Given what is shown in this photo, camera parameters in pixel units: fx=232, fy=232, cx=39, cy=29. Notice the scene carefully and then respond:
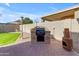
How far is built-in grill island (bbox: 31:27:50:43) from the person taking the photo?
8377 mm

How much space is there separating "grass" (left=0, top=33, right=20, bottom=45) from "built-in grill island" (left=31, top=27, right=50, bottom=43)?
63cm

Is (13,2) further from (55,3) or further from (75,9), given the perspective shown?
(75,9)

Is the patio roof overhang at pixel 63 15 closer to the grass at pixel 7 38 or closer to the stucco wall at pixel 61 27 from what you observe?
the stucco wall at pixel 61 27

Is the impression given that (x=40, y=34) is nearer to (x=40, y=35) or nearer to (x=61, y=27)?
(x=40, y=35)

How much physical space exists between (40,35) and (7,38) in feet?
4.02

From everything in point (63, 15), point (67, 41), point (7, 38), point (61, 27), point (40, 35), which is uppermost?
point (63, 15)

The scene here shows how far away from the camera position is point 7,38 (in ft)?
28.0

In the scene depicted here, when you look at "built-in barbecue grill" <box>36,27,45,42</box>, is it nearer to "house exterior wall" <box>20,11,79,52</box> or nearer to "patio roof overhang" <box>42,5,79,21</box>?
"house exterior wall" <box>20,11,79,52</box>

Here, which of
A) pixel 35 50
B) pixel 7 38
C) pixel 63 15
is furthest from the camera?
pixel 63 15

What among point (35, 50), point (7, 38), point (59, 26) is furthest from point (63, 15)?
point (7, 38)

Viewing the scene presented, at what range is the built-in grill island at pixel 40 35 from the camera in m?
8.38

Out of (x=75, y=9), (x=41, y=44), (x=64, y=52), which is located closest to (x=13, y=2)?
(x=41, y=44)

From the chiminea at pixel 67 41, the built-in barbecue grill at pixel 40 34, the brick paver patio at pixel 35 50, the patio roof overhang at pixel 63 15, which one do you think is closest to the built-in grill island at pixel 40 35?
the built-in barbecue grill at pixel 40 34

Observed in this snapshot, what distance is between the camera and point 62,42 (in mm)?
8555
